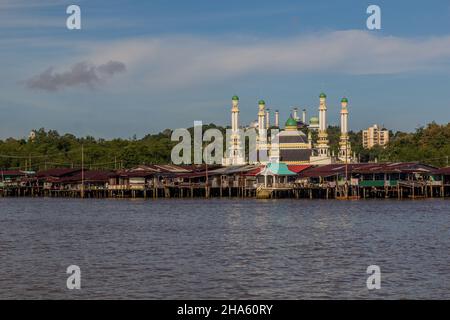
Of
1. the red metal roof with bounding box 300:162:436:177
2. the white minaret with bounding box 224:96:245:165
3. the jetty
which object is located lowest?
the jetty

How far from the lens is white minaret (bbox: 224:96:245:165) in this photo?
156 m

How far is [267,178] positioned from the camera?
126 metres

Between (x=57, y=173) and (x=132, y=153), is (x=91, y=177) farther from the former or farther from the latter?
(x=132, y=153)

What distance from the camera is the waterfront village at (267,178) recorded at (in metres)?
117

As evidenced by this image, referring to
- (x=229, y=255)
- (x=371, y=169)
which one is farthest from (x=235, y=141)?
(x=229, y=255)

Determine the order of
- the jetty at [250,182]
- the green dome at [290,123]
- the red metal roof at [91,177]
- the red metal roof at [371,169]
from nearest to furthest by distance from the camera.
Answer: the red metal roof at [371,169] → the jetty at [250,182] → the red metal roof at [91,177] → the green dome at [290,123]

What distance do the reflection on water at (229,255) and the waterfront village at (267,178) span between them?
38.1 m

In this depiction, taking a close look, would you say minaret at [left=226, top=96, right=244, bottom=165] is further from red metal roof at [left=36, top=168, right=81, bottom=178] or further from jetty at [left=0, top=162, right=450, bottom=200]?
red metal roof at [left=36, top=168, right=81, bottom=178]

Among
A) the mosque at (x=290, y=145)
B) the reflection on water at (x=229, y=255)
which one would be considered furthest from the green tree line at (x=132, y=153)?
the reflection on water at (x=229, y=255)

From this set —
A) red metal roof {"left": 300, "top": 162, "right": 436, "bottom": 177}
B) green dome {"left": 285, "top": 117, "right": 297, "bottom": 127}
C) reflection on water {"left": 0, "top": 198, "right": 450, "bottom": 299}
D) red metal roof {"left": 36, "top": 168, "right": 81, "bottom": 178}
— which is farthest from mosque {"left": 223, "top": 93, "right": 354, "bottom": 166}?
reflection on water {"left": 0, "top": 198, "right": 450, "bottom": 299}

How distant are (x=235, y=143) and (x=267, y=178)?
32382 mm

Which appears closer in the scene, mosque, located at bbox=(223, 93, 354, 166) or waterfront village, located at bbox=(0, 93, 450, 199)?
waterfront village, located at bbox=(0, 93, 450, 199)

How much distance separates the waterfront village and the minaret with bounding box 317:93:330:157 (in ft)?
0.54

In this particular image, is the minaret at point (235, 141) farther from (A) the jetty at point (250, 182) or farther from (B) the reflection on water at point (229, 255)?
(B) the reflection on water at point (229, 255)
